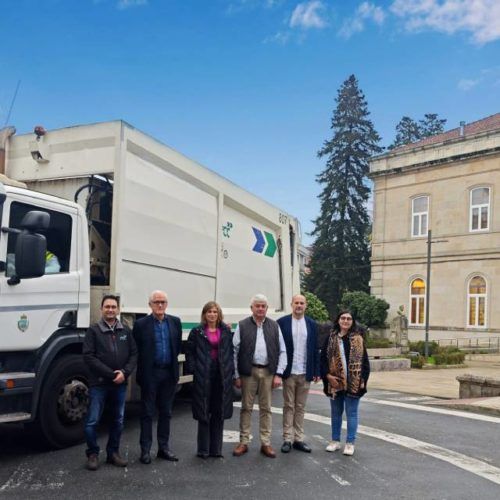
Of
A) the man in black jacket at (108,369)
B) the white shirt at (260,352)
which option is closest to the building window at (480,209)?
the white shirt at (260,352)

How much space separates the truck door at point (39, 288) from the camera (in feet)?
18.2

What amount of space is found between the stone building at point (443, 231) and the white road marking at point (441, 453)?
22893mm

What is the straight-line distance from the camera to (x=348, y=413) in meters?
6.52

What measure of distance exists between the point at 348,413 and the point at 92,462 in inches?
108

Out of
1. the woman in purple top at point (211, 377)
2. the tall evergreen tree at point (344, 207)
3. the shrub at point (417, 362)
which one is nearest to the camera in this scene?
the woman in purple top at point (211, 377)

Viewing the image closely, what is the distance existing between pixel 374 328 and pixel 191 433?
2734 centimetres

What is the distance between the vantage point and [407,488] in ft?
17.6

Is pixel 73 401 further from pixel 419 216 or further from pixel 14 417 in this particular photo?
pixel 419 216

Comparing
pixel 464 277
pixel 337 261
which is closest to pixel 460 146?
pixel 464 277

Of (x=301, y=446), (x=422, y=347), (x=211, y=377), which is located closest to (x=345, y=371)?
(x=301, y=446)

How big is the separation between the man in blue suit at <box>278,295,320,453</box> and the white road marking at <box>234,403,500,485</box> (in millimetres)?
1432

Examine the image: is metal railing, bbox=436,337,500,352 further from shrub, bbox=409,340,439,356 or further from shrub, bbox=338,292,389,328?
shrub, bbox=338,292,389,328

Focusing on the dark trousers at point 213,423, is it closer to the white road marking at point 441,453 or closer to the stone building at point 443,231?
the white road marking at point 441,453

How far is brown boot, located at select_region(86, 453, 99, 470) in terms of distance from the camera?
18.1 feet
